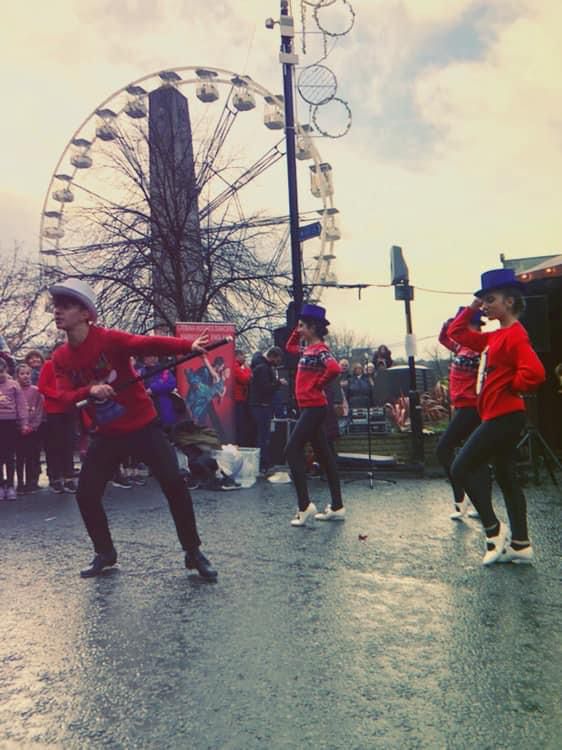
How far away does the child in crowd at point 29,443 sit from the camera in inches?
387

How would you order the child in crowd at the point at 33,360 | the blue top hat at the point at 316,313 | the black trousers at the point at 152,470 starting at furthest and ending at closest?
the child in crowd at the point at 33,360 < the blue top hat at the point at 316,313 < the black trousers at the point at 152,470

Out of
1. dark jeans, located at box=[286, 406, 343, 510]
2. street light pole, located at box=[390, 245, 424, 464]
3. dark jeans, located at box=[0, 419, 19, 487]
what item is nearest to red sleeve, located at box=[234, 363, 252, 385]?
street light pole, located at box=[390, 245, 424, 464]

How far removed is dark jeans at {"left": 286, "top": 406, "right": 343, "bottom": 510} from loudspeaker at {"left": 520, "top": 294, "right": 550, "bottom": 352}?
4445 millimetres

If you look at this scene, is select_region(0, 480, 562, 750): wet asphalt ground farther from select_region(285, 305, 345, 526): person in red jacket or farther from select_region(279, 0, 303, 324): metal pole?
select_region(279, 0, 303, 324): metal pole

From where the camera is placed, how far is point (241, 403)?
12156 millimetres

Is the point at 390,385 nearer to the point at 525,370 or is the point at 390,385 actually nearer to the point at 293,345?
the point at 293,345

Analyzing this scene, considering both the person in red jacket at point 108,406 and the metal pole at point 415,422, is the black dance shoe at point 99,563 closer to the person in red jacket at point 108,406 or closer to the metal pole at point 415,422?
the person in red jacket at point 108,406

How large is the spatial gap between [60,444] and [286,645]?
7.08 meters

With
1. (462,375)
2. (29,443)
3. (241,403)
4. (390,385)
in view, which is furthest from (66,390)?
(390,385)

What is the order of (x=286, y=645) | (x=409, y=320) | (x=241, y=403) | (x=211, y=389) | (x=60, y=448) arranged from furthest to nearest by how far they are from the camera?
(x=241, y=403)
(x=211, y=389)
(x=409, y=320)
(x=60, y=448)
(x=286, y=645)

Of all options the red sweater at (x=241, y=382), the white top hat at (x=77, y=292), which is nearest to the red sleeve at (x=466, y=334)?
the white top hat at (x=77, y=292)

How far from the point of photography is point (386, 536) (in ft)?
19.7

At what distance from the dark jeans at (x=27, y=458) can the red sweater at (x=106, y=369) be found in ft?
17.8

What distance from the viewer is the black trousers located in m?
4.80
